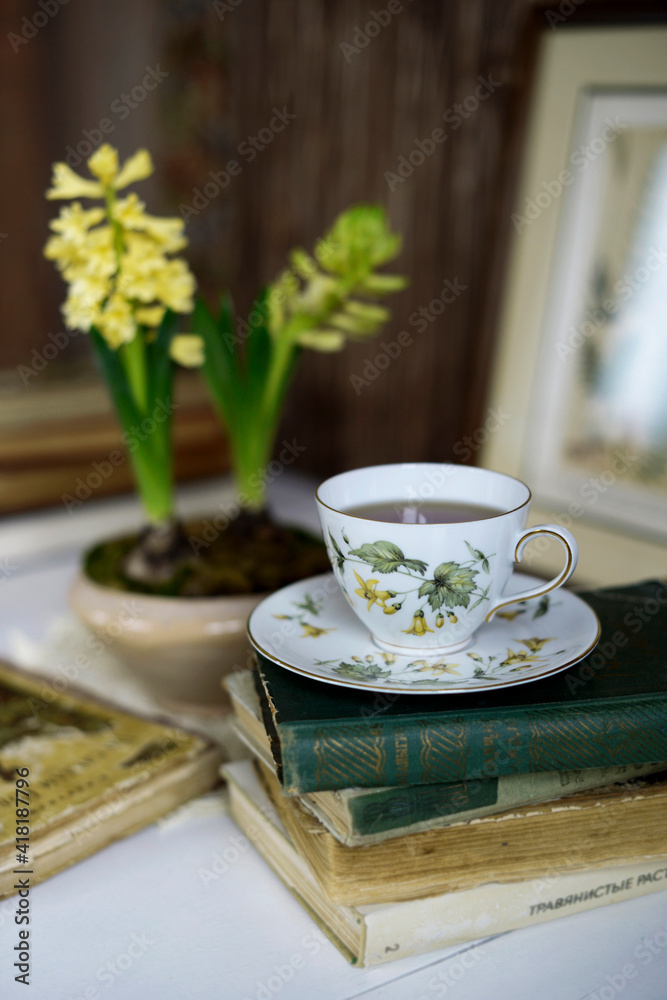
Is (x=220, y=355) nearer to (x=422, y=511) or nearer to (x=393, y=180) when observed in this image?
(x=422, y=511)

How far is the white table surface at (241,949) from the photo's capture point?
1.18 ft

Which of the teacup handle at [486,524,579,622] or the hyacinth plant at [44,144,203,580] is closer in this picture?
the teacup handle at [486,524,579,622]

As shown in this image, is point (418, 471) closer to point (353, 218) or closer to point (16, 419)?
point (353, 218)

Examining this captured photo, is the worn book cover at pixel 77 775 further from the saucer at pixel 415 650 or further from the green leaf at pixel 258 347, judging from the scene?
the green leaf at pixel 258 347

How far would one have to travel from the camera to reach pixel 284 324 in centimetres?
62

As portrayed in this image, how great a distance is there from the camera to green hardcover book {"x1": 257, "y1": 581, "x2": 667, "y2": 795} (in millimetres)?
350

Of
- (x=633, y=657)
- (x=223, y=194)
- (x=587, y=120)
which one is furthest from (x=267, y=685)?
(x=223, y=194)

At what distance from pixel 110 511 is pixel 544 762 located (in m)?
0.69

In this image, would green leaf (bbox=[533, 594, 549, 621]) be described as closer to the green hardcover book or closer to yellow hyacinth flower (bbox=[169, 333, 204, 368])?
the green hardcover book

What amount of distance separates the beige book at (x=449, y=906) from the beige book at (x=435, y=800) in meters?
0.03

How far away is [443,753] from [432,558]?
8 centimetres

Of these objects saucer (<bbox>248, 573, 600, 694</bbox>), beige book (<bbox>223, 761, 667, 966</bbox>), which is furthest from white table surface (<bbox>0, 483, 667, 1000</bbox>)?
saucer (<bbox>248, 573, 600, 694</bbox>)

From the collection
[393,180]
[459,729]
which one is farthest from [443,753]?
[393,180]

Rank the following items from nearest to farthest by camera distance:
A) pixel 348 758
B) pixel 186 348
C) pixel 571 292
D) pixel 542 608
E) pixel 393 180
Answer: pixel 348 758 < pixel 542 608 < pixel 186 348 < pixel 571 292 < pixel 393 180
